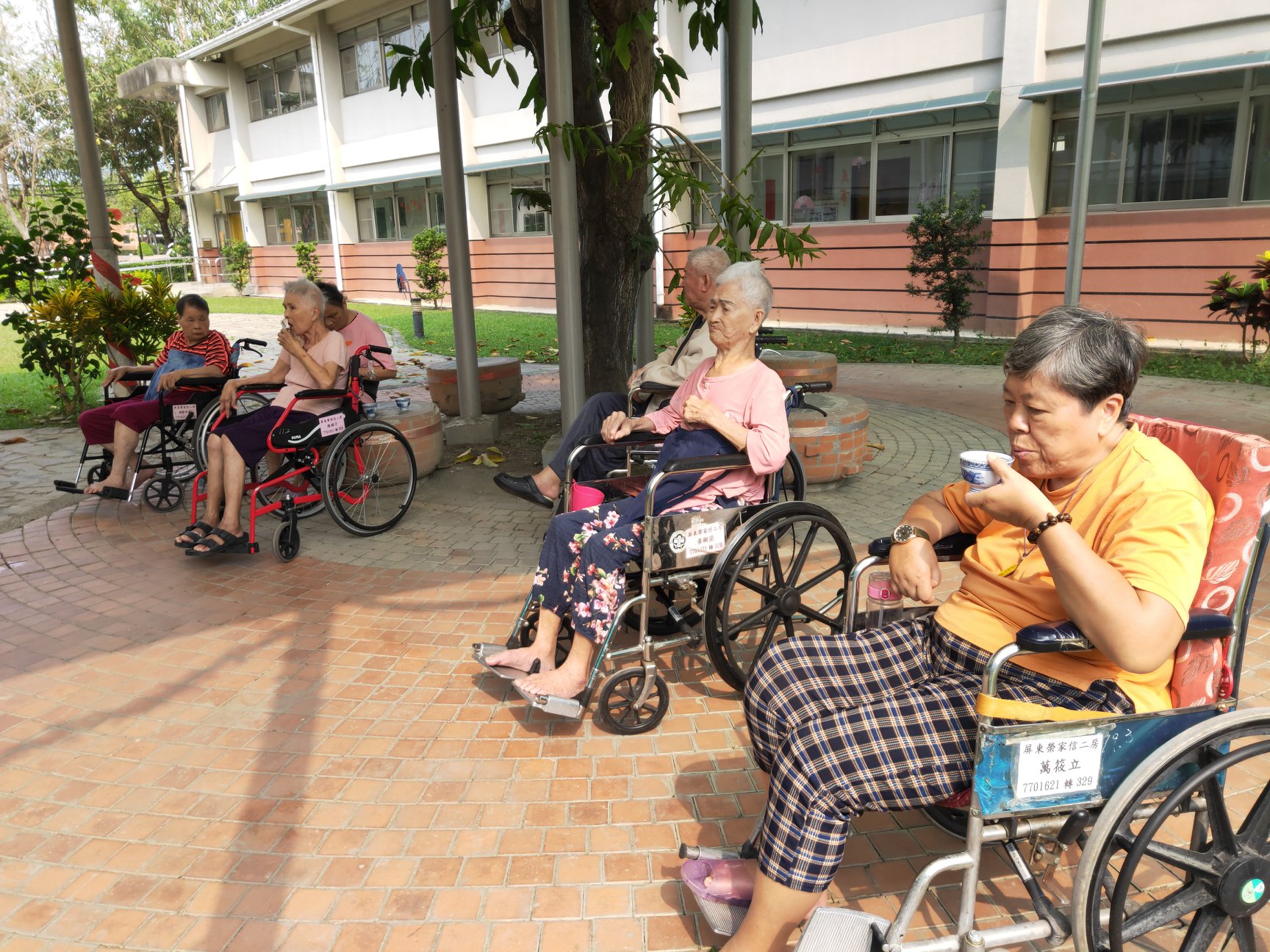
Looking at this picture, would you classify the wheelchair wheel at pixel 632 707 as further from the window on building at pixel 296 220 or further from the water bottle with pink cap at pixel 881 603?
the window on building at pixel 296 220

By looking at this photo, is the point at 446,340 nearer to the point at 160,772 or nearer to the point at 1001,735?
the point at 160,772

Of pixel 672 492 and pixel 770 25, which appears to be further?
pixel 770 25

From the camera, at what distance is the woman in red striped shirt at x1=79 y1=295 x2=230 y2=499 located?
534 cm

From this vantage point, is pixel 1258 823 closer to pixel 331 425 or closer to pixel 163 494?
pixel 331 425

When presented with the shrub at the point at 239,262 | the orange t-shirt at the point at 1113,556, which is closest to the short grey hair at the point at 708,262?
the orange t-shirt at the point at 1113,556

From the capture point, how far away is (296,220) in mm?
25188

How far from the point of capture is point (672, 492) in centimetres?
309

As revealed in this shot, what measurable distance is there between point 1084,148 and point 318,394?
18.8 feet

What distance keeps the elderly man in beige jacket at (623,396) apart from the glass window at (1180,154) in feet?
30.6

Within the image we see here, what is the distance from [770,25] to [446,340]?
7.16 m

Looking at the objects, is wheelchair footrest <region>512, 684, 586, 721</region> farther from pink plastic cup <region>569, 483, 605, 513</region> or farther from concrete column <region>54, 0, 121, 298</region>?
concrete column <region>54, 0, 121, 298</region>

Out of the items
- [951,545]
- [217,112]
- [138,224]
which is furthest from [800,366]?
[138,224]

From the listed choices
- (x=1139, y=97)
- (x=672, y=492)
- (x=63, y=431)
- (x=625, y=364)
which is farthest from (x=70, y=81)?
(x=1139, y=97)

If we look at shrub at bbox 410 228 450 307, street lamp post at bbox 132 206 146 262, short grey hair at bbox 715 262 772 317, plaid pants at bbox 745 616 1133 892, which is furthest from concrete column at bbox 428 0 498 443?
street lamp post at bbox 132 206 146 262
